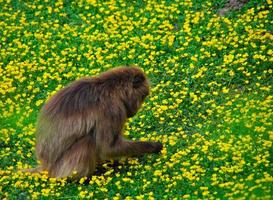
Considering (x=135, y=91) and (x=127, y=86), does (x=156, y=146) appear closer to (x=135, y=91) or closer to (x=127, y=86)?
(x=135, y=91)

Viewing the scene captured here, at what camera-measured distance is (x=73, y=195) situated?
11.8 metres

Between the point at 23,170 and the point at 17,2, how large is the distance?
23.2 feet

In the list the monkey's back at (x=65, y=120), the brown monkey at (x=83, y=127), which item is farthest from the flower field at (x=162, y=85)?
the monkey's back at (x=65, y=120)

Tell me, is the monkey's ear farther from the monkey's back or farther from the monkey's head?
the monkey's back

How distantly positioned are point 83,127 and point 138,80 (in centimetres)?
122

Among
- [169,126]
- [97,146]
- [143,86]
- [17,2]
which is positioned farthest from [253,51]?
[17,2]

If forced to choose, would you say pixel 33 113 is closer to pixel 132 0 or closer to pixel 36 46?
pixel 36 46

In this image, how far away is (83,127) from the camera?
1195cm

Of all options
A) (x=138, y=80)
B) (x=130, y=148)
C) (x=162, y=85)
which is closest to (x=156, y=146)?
(x=130, y=148)

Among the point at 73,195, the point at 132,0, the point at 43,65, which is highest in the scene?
the point at 132,0

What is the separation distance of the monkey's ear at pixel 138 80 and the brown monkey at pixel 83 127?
183 millimetres

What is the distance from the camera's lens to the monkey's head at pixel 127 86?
12312mm

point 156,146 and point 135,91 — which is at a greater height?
point 135,91

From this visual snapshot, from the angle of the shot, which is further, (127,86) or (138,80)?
(138,80)
